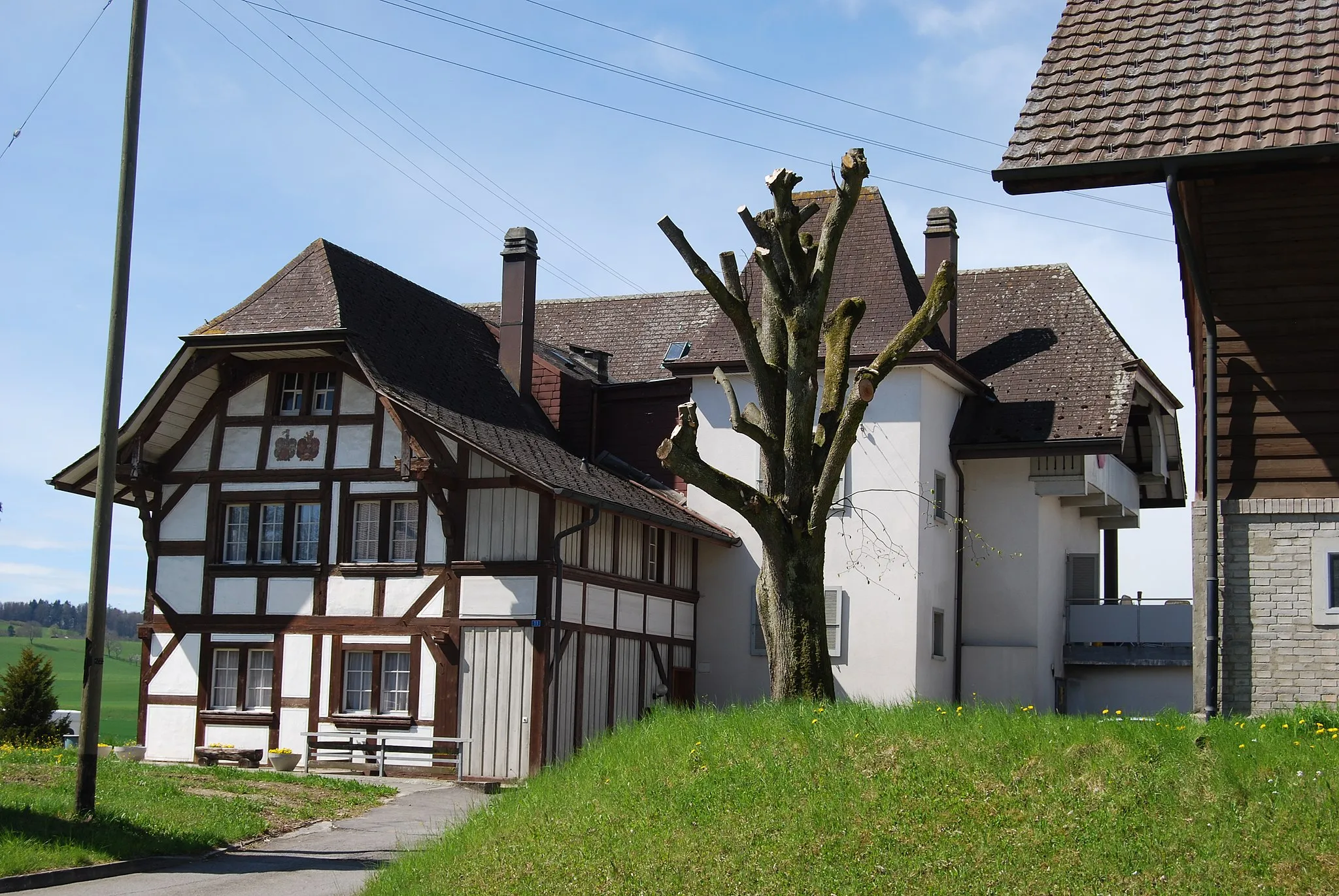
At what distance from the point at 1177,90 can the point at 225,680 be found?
17.7 m

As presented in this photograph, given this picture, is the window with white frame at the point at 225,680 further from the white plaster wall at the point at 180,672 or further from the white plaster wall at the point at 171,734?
the white plaster wall at the point at 171,734

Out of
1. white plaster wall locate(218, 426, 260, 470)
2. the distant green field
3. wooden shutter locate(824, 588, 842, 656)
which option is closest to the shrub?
white plaster wall locate(218, 426, 260, 470)

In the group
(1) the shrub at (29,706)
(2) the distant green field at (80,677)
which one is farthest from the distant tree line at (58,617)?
(1) the shrub at (29,706)

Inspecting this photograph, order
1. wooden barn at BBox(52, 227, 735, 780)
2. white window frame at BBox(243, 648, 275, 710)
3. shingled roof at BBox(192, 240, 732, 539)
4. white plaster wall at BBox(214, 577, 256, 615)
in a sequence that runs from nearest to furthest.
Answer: wooden barn at BBox(52, 227, 735, 780), shingled roof at BBox(192, 240, 732, 539), white window frame at BBox(243, 648, 275, 710), white plaster wall at BBox(214, 577, 256, 615)

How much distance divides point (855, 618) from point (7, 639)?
106 m

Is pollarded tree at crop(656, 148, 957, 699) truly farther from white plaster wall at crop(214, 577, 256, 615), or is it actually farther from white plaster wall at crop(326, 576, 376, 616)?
white plaster wall at crop(214, 577, 256, 615)

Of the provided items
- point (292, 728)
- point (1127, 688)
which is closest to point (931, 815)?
point (292, 728)

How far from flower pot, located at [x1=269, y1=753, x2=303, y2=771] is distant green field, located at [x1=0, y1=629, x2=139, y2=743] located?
132 feet

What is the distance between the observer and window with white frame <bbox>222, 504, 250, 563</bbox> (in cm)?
2519

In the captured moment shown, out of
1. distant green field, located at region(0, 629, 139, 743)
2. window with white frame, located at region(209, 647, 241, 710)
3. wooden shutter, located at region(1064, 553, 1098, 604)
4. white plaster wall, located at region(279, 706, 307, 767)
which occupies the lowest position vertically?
distant green field, located at region(0, 629, 139, 743)

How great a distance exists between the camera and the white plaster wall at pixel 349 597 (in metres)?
24.1

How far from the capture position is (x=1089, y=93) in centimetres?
1435

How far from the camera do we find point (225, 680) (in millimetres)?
24922

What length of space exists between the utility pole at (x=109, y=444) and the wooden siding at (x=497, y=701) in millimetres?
8356
